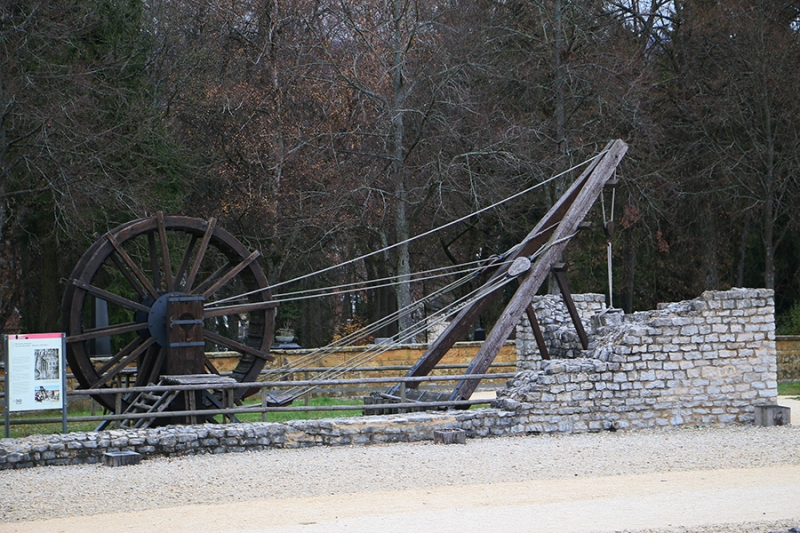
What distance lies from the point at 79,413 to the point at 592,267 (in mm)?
16773

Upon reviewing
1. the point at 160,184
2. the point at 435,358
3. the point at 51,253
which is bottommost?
the point at 435,358

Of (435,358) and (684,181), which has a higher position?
(684,181)

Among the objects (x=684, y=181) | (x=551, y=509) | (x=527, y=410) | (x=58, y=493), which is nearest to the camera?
(x=551, y=509)

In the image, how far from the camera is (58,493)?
973 cm

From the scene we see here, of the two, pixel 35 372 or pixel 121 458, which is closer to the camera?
pixel 121 458

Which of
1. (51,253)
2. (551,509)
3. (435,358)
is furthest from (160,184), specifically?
(551,509)

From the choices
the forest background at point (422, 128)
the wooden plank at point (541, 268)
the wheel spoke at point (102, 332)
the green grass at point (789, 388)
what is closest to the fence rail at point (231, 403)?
the wooden plank at point (541, 268)

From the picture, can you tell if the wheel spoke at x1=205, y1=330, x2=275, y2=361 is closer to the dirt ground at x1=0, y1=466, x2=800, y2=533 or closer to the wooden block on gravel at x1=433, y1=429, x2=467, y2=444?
the wooden block on gravel at x1=433, y1=429, x2=467, y2=444

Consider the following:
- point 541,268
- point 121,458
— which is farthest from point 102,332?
point 541,268

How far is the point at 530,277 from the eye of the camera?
15.2 m

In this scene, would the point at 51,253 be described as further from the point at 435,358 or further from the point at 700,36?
the point at 700,36

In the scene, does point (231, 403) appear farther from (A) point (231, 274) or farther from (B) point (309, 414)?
(B) point (309, 414)

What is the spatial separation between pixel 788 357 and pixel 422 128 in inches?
412

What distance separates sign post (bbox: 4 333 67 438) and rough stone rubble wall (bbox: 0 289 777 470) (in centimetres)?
153
